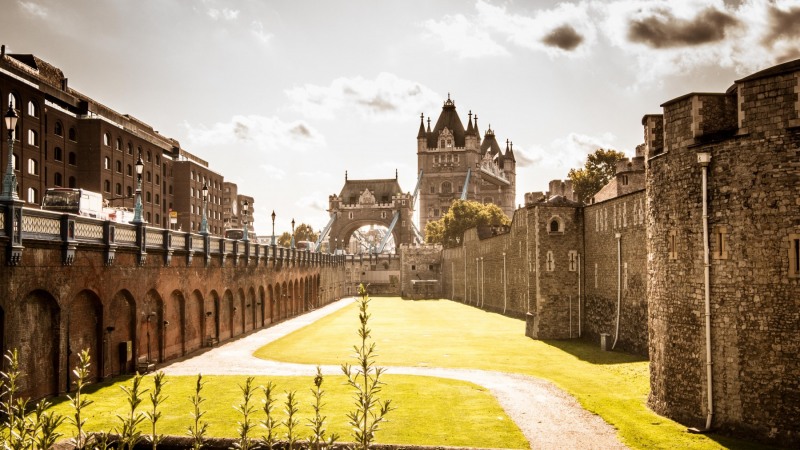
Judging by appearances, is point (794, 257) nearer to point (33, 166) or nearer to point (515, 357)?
point (515, 357)

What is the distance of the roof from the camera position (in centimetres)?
14250

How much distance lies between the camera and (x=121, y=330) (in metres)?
24.2

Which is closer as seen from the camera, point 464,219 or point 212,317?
point 212,317

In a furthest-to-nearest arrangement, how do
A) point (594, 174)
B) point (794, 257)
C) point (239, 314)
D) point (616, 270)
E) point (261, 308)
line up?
point (594, 174) → point (261, 308) → point (239, 314) → point (616, 270) → point (794, 257)

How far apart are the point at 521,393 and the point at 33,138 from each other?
47945mm

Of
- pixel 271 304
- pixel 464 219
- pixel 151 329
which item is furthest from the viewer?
pixel 464 219

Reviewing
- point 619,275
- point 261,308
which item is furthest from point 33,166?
point 619,275

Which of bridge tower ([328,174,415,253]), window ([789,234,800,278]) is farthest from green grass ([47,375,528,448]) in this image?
bridge tower ([328,174,415,253])

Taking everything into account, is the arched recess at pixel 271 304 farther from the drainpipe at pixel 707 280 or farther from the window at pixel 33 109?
the drainpipe at pixel 707 280

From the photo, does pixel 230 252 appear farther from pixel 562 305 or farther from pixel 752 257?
pixel 752 257

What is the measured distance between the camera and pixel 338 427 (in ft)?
54.7

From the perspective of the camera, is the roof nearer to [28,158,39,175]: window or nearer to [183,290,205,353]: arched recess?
[28,158,39,175]: window

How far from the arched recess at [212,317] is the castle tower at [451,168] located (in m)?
104

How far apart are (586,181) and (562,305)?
3564cm
